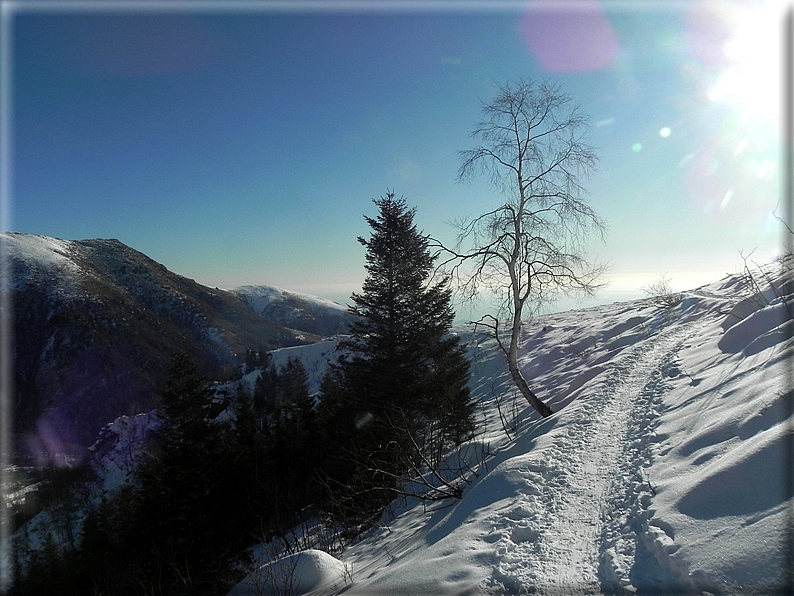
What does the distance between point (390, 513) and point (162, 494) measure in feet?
36.6

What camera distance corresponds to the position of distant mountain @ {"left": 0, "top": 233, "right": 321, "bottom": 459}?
11006 centimetres

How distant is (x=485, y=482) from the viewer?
5.49 m

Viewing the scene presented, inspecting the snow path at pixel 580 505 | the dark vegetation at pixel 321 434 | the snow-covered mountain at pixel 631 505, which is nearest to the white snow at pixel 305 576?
the snow-covered mountain at pixel 631 505

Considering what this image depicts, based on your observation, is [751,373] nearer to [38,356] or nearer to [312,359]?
[312,359]

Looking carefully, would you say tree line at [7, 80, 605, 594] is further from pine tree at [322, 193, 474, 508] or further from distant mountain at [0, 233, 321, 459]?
distant mountain at [0, 233, 321, 459]

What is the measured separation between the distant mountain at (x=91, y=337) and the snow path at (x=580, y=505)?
10434 centimetres

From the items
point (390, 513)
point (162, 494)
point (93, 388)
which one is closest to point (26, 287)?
point (93, 388)

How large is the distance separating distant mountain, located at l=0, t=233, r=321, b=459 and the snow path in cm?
10434

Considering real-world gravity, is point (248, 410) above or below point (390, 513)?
above

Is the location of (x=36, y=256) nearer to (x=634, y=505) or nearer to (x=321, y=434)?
(x=321, y=434)

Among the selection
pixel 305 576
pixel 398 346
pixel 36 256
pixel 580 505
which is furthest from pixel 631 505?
pixel 36 256

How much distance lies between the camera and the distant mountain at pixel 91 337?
11006 centimetres

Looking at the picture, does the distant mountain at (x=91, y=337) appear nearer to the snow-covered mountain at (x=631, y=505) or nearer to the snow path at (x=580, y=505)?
the snow-covered mountain at (x=631, y=505)

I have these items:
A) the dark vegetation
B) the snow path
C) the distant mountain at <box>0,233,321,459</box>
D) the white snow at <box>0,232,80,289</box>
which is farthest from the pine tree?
the white snow at <box>0,232,80,289</box>
